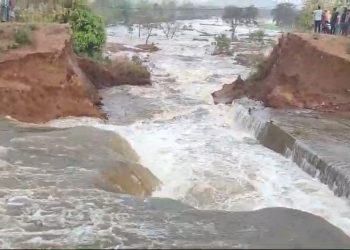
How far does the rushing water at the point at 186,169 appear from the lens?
7953 millimetres

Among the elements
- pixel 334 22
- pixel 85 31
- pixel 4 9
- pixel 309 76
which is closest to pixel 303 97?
pixel 309 76

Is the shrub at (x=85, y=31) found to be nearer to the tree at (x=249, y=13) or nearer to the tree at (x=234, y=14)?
the tree at (x=234, y=14)

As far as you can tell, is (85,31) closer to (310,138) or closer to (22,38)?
(22,38)

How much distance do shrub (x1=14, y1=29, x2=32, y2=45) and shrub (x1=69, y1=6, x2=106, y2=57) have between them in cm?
516

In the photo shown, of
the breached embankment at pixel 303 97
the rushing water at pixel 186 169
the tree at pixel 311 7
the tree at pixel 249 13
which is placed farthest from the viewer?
the tree at pixel 249 13

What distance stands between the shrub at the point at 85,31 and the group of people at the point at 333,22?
8.41 meters

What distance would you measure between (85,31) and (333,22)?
9.31 meters

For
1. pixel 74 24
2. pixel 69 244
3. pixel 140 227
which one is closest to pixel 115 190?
pixel 140 227

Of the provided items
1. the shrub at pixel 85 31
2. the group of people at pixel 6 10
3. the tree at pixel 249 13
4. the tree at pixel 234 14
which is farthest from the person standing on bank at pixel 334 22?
the tree at pixel 249 13

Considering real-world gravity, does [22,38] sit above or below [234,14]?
above

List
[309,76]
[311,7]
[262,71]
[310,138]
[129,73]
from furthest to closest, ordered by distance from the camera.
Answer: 1. [311,7]
2. [129,73]
3. [262,71]
4. [309,76]
5. [310,138]

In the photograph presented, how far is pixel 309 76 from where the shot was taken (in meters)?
18.3

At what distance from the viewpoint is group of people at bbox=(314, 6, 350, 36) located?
2170 cm

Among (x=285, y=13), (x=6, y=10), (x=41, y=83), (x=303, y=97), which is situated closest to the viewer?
(x=41, y=83)
